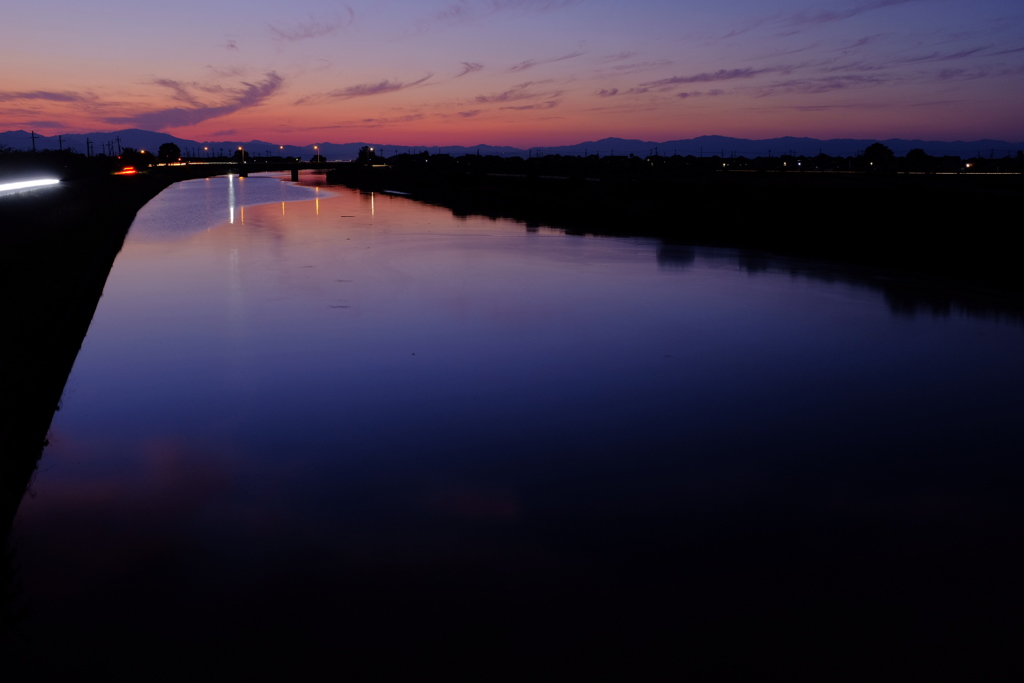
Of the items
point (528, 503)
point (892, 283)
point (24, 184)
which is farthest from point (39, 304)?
point (24, 184)

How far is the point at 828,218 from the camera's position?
128 feet

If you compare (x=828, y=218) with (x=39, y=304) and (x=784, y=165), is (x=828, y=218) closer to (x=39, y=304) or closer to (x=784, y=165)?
(x=39, y=304)

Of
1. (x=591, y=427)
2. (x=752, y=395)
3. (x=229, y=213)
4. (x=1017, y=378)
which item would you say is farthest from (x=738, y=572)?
(x=229, y=213)

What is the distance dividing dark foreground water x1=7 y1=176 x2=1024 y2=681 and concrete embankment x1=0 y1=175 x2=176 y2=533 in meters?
0.36

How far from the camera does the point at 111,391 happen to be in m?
12.5

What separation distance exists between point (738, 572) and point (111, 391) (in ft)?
33.3

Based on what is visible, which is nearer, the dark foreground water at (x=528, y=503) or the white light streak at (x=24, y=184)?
the dark foreground water at (x=528, y=503)

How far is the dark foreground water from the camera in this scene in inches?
239

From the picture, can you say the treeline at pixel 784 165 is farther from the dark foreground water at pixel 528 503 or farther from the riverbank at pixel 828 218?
the dark foreground water at pixel 528 503

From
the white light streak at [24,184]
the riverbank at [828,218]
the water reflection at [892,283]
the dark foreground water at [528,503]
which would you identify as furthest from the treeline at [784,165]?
the dark foreground water at [528,503]

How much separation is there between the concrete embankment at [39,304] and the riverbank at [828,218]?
903 inches

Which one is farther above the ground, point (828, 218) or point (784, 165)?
point (784, 165)

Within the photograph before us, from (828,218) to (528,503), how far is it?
35.3 meters

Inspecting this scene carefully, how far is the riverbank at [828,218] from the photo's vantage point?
2906cm
